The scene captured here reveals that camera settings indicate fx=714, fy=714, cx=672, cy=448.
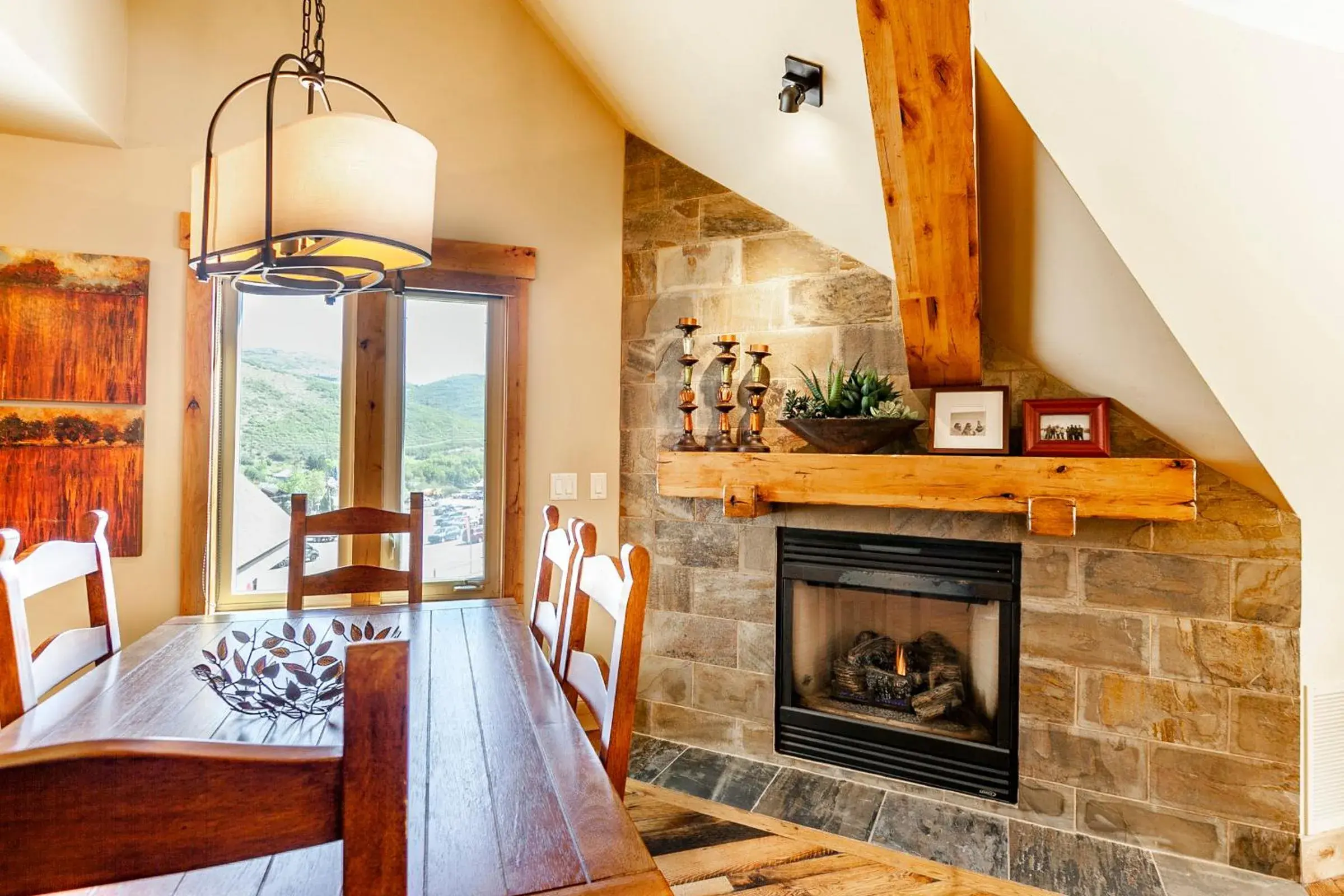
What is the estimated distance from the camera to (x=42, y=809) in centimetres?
45

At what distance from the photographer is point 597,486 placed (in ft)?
9.70

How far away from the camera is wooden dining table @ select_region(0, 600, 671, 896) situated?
0.82 m

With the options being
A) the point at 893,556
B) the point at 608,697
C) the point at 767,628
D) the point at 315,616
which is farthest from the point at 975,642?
the point at 315,616

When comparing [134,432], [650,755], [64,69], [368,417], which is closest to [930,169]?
[368,417]

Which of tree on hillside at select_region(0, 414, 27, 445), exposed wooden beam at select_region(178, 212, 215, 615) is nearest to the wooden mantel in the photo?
exposed wooden beam at select_region(178, 212, 215, 615)

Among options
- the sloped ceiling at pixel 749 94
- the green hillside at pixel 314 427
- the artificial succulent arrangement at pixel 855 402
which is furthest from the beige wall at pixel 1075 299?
the green hillside at pixel 314 427

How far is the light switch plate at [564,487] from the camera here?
289 centimetres

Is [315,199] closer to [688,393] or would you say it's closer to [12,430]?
[688,393]

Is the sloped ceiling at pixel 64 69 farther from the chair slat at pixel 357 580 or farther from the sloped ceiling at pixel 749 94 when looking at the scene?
the chair slat at pixel 357 580

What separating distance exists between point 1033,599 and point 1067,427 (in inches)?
22.4

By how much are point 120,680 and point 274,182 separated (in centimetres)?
105

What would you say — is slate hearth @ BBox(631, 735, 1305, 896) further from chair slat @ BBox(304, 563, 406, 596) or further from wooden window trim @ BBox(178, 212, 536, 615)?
chair slat @ BBox(304, 563, 406, 596)

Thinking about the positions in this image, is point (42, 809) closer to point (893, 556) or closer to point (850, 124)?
point (850, 124)

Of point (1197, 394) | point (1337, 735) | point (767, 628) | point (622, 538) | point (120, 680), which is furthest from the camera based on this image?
point (622, 538)
